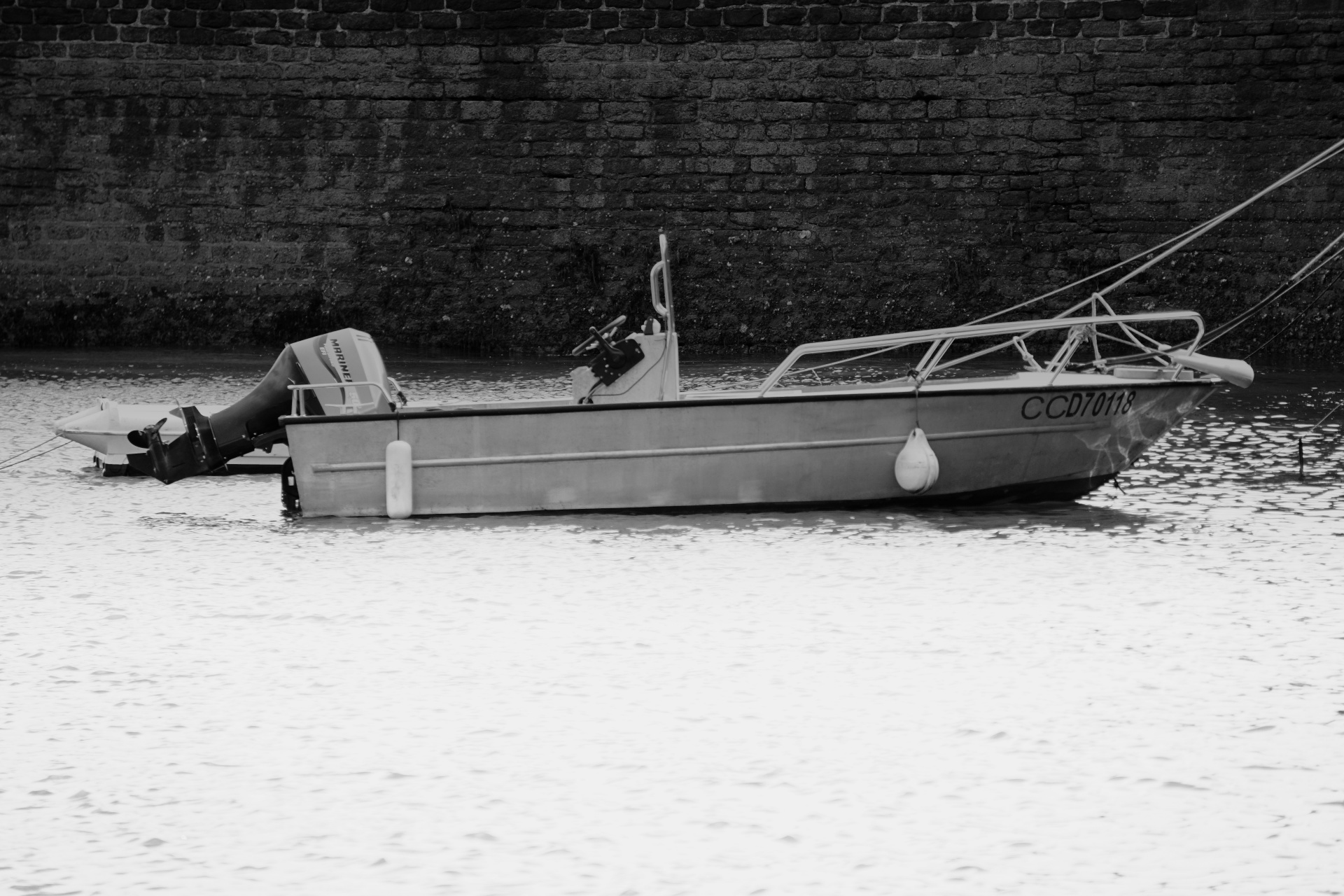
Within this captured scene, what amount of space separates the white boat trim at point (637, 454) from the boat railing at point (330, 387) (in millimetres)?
252

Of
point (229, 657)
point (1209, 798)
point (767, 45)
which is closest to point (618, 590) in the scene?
point (229, 657)

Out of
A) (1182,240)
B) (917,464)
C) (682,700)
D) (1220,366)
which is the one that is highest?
(1182,240)

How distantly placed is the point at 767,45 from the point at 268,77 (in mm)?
4285

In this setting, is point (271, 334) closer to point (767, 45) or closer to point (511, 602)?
point (767, 45)

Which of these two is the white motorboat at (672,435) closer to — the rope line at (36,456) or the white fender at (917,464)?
the white fender at (917,464)

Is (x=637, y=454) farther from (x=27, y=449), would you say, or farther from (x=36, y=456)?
(x=27, y=449)

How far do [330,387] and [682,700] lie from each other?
3.11m

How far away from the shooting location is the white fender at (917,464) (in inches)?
271

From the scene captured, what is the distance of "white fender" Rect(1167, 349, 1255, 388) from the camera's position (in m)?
7.01

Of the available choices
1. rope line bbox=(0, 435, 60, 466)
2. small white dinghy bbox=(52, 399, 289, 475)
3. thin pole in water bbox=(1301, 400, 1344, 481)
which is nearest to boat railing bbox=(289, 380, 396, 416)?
small white dinghy bbox=(52, 399, 289, 475)

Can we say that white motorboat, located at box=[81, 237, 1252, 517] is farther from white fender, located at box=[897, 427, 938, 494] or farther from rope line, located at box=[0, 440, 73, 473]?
rope line, located at box=[0, 440, 73, 473]

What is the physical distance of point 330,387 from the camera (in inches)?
283

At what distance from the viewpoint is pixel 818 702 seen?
4.55 m

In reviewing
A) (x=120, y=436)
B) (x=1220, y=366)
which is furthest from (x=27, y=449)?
(x=1220, y=366)
